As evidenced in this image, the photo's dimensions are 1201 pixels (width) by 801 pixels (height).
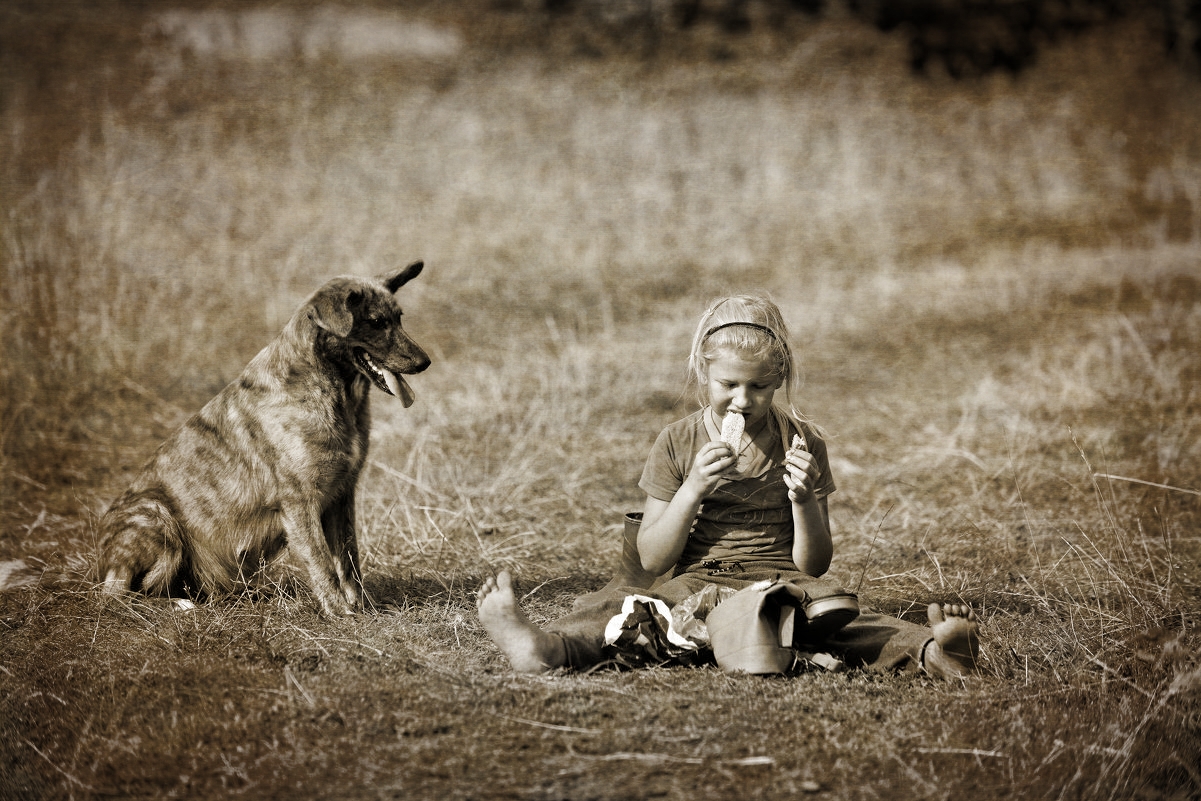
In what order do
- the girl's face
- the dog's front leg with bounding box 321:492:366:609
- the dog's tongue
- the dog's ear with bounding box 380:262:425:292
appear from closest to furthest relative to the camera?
1. the girl's face
2. the dog's tongue
3. the dog's front leg with bounding box 321:492:366:609
4. the dog's ear with bounding box 380:262:425:292

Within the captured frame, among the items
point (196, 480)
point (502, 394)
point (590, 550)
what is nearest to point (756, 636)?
point (590, 550)

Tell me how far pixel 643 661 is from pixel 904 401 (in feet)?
15.4

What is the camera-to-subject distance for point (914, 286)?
10.7 meters

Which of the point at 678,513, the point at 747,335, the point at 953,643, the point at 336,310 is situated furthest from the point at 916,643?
the point at 336,310

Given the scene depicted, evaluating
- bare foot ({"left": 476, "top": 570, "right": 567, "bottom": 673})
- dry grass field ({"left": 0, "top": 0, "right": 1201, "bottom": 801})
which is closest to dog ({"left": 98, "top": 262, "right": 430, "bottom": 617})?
dry grass field ({"left": 0, "top": 0, "right": 1201, "bottom": 801})

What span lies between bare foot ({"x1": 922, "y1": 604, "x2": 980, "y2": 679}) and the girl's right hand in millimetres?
813

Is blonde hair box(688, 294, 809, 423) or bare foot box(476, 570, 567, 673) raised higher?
blonde hair box(688, 294, 809, 423)

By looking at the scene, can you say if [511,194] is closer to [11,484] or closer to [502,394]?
[502,394]

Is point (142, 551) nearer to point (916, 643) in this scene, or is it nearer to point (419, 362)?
point (419, 362)

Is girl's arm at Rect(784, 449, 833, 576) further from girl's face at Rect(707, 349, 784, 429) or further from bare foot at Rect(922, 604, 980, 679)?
bare foot at Rect(922, 604, 980, 679)

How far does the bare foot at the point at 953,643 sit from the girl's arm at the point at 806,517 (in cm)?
41

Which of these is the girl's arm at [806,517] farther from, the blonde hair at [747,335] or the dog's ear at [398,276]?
the dog's ear at [398,276]

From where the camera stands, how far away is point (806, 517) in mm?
3404

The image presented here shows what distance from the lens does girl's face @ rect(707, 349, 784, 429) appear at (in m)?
3.33
